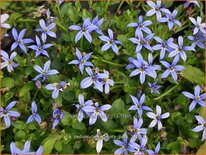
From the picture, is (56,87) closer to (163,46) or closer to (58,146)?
(58,146)

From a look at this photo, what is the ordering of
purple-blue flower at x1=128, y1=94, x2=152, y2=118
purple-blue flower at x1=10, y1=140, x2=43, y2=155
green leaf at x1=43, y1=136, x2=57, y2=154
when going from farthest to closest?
1. purple-blue flower at x1=128, y1=94, x2=152, y2=118
2. green leaf at x1=43, y1=136, x2=57, y2=154
3. purple-blue flower at x1=10, y1=140, x2=43, y2=155

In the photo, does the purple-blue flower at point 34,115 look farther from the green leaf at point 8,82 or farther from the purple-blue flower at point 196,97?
the purple-blue flower at point 196,97

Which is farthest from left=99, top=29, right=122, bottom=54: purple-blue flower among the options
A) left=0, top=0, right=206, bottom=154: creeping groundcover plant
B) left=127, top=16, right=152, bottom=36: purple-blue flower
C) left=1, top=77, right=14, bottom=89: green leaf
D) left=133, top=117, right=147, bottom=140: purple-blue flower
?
left=1, top=77, right=14, bottom=89: green leaf

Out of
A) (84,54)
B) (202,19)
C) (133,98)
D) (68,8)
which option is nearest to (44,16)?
(68,8)

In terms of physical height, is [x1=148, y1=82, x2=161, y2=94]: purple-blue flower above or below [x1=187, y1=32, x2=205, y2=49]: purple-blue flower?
below

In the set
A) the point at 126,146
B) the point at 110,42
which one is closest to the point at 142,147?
the point at 126,146

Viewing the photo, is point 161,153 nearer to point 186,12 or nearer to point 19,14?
point 186,12

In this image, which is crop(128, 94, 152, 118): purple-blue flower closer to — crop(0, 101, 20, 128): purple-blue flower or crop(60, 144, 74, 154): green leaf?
crop(60, 144, 74, 154): green leaf

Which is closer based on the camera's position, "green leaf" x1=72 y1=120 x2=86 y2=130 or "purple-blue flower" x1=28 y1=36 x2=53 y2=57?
"green leaf" x1=72 y1=120 x2=86 y2=130
